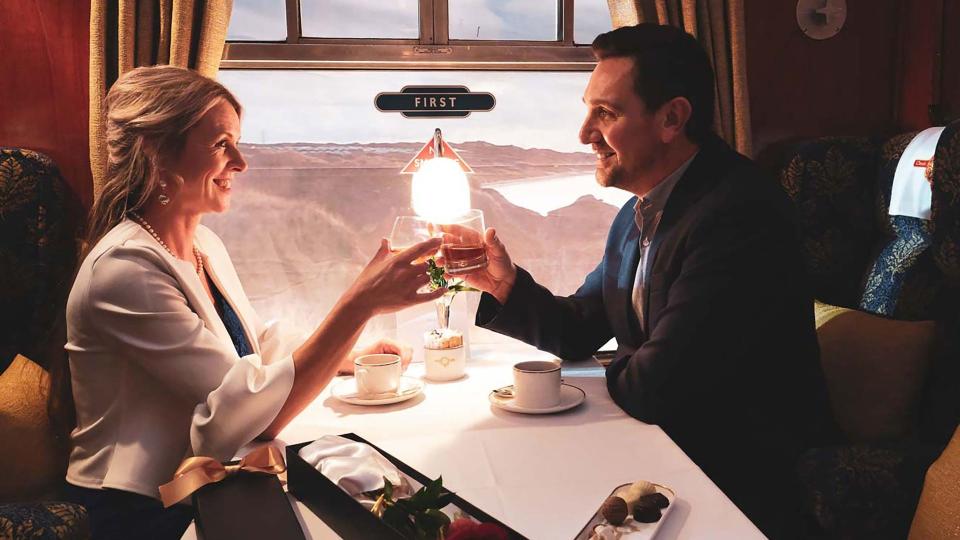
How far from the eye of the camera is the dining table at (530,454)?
1.06 m

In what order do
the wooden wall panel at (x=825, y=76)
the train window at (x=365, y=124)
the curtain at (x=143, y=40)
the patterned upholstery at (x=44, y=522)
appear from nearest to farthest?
the patterned upholstery at (x=44, y=522)
the curtain at (x=143, y=40)
the train window at (x=365, y=124)
the wooden wall panel at (x=825, y=76)

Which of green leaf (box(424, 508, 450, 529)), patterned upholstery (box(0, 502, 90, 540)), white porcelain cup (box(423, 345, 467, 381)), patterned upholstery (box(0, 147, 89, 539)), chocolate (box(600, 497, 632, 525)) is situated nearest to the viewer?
green leaf (box(424, 508, 450, 529))

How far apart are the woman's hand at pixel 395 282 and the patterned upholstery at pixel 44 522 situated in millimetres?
653

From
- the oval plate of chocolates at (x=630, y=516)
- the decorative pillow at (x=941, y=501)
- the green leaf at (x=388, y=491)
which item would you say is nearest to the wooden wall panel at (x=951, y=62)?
the decorative pillow at (x=941, y=501)

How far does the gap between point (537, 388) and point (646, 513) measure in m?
0.52

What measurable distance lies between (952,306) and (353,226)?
201 cm

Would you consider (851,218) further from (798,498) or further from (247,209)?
(247,209)

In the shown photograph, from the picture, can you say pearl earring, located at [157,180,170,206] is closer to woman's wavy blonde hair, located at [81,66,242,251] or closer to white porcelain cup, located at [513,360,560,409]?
woman's wavy blonde hair, located at [81,66,242,251]

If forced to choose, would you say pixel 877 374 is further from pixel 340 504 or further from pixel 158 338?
pixel 158 338

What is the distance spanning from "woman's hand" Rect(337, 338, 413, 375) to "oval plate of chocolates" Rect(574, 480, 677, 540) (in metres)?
0.92

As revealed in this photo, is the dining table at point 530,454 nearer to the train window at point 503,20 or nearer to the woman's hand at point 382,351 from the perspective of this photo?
the woman's hand at point 382,351

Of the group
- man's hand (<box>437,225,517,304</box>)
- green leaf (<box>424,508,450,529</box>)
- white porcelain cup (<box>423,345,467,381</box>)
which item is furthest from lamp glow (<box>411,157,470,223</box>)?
green leaf (<box>424,508,450,529</box>)

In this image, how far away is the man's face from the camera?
1.96m

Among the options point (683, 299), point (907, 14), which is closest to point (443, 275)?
point (683, 299)
